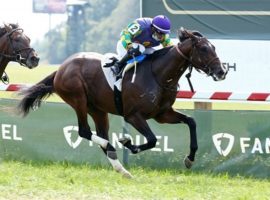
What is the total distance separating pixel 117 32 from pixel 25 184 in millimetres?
45116

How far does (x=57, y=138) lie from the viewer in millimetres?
11570

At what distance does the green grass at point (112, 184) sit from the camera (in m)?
8.47

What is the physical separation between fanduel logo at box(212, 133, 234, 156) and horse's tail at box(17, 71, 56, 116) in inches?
87.9

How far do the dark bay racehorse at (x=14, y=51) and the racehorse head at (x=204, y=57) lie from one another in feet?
6.81

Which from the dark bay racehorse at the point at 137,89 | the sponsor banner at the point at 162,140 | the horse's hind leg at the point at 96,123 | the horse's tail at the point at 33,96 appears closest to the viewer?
the dark bay racehorse at the point at 137,89

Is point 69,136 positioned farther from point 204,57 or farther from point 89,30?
point 89,30

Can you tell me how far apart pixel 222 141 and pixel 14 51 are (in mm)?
2907

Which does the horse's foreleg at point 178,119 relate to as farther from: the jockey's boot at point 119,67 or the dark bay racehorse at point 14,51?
the dark bay racehorse at point 14,51

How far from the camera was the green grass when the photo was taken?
8.47 metres

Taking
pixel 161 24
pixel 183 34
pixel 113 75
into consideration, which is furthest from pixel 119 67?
pixel 183 34

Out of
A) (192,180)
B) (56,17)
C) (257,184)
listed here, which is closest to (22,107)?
(192,180)

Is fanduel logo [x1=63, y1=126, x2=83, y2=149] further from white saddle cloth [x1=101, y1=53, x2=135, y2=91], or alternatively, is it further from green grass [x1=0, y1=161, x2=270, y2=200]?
white saddle cloth [x1=101, y1=53, x2=135, y2=91]

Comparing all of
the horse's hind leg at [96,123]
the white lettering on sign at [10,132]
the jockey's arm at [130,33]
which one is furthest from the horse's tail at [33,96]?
the jockey's arm at [130,33]

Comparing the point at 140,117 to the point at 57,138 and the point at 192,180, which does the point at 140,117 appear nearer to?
the point at 192,180
